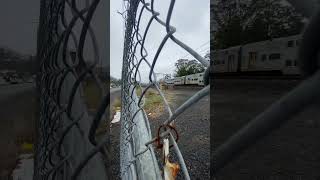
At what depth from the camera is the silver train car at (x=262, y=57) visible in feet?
0.33

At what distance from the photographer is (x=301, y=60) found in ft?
0.28

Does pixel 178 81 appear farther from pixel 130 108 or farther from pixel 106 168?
pixel 130 108

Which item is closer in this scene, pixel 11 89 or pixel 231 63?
pixel 231 63

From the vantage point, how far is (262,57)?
14cm

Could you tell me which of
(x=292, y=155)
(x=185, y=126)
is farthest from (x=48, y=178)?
(x=185, y=126)

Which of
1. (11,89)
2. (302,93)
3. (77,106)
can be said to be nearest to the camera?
(302,93)

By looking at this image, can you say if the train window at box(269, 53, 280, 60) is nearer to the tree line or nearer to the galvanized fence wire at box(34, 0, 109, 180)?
the tree line

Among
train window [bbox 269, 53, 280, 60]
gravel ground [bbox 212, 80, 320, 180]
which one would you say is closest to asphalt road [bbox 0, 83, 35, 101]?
gravel ground [bbox 212, 80, 320, 180]

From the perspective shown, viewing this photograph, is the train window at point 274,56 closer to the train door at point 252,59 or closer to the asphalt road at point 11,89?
the train door at point 252,59

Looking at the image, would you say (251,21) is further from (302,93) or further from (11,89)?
(11,89)

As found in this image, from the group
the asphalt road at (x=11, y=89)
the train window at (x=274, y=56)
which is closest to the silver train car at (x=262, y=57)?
the train window at (x=274, y=56)

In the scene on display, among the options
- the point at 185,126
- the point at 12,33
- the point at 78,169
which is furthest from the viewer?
the point at 185,126

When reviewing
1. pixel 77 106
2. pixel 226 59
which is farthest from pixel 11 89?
pixel 226 59

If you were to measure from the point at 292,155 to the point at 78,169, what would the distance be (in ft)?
0.58
